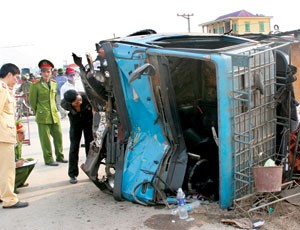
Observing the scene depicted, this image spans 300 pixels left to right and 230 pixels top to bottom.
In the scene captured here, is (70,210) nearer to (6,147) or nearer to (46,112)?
(6,147)

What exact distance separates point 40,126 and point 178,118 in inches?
128

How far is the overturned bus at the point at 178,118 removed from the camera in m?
3.90

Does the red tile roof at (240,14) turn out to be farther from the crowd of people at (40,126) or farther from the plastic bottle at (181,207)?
the plastic bottle at (181,207)

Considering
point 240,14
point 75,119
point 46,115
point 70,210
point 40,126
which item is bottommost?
point 70,210

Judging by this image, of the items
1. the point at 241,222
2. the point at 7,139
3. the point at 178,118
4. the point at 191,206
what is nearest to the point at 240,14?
the point at 178,118

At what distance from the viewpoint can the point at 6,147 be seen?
4.54m

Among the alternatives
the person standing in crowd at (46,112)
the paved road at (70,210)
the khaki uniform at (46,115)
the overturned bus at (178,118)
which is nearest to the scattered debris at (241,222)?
the overturned bus at (178,118)

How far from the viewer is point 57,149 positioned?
686 cm

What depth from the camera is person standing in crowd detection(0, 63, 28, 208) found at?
4.52m

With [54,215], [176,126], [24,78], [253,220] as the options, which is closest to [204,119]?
[176,126]

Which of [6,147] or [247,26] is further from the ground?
[247,26]

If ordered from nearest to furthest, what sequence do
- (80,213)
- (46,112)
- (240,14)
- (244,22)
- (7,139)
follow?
(80,213) < (7,139) < (46,112) < (244,22) < (240,14)

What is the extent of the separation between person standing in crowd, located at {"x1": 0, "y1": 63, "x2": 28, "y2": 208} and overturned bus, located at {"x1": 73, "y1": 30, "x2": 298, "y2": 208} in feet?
3.02

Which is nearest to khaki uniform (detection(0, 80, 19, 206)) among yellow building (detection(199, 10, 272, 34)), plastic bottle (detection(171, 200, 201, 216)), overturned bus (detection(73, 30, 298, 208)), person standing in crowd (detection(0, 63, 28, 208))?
person standing in crowd (detection(0, 63, 28, 208))
